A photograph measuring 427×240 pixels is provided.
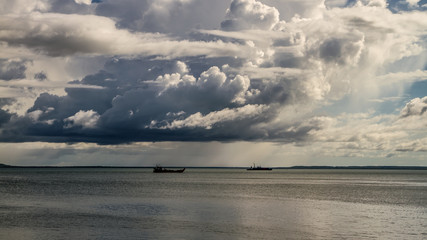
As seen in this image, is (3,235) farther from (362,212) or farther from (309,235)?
(362,212)

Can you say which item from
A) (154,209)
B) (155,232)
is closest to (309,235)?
(155,232)

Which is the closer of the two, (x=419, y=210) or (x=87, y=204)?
(x=419, y=210)

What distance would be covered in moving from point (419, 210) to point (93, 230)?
194 feet

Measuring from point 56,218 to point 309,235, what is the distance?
37.8 m

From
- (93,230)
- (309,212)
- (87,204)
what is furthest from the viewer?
(87,204)

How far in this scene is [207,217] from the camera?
71.9m

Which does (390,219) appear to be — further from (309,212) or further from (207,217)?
(207,217)

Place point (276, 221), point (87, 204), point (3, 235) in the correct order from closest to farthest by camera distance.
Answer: point (3, 235)
point (276, 221)
point (87, 204)

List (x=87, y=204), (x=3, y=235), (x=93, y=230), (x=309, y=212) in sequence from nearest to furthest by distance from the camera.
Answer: (x=3, y=235)
(x=93, y=230)
(x=309, y=212)
(x=87, y=204)

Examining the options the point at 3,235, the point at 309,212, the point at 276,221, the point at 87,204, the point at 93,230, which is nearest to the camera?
the point at 3,235

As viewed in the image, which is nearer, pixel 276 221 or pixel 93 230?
pixel 93 230

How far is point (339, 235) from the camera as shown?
55.0 m

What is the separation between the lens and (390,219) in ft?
232

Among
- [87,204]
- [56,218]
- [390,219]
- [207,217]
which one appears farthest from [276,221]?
[87,204]
